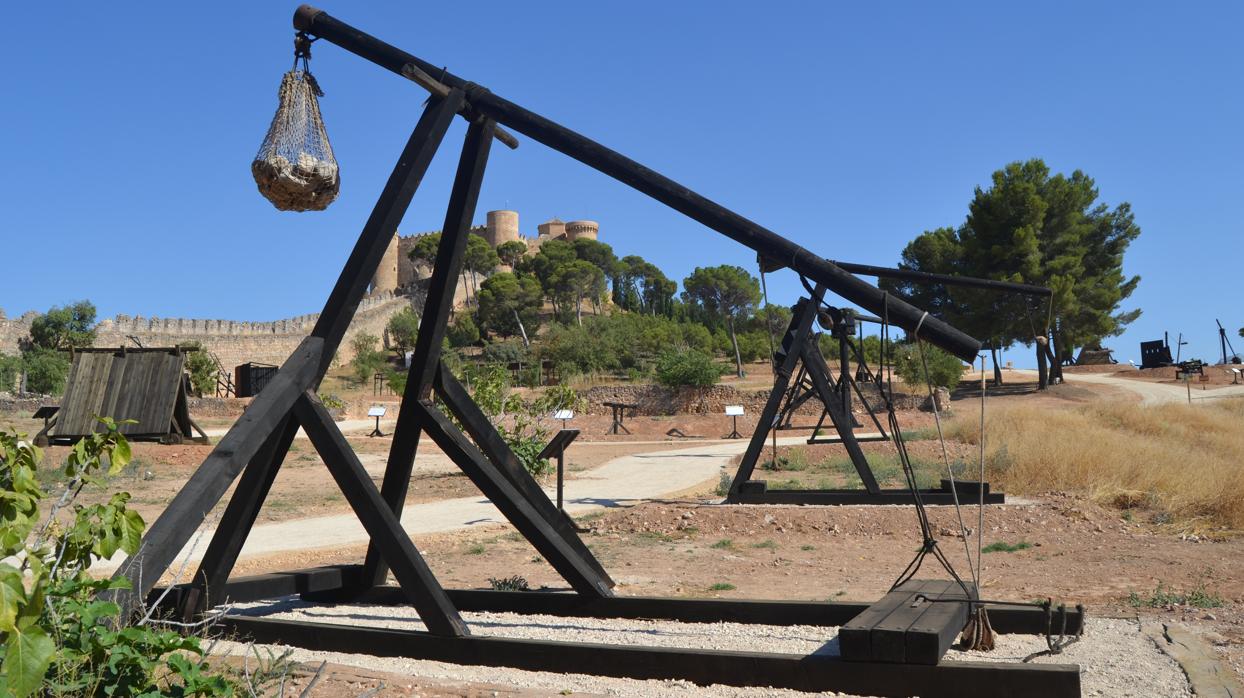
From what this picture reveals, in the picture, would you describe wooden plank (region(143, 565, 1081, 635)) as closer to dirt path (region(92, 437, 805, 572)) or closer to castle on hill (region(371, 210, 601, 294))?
dirt path (region(92, 437, 805, 572))

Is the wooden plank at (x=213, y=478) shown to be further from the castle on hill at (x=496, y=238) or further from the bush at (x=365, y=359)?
the castle on hill at (x=496, y=238)

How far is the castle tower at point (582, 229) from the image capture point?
97.1m

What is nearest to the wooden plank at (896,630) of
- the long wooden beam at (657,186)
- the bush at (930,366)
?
the long wooden beam at (657,186)

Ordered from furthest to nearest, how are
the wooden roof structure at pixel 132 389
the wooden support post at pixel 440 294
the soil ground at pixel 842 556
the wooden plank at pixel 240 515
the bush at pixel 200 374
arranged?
the bush at pixel 200 374, the wooden roof structure at pixel 132 389, the soil ground at pixel 842 556, the wooden support post at pixel 440 294, the wooden plank at pixel 240 515

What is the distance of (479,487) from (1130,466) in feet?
32.1

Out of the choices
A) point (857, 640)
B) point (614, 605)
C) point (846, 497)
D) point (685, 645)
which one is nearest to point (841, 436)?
point (846, 497)

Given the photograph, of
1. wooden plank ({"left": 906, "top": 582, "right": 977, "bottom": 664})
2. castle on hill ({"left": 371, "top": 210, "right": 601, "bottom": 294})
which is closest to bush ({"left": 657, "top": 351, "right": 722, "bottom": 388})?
wooden plank ({"left": 906, "top": 582, "right": 977, "bottom": 664})

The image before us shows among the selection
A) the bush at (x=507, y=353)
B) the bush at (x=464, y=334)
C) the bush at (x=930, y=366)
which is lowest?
the bush at (x=930, y=366)

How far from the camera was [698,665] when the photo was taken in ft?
13.3

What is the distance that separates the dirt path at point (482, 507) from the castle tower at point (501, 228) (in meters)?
76.4

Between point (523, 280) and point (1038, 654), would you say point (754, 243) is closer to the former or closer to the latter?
point (1038, 654)

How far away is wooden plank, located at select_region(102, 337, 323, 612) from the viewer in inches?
158

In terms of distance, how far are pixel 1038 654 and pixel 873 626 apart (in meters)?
1.19

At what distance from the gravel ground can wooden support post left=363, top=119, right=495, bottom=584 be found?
37.0 inches
